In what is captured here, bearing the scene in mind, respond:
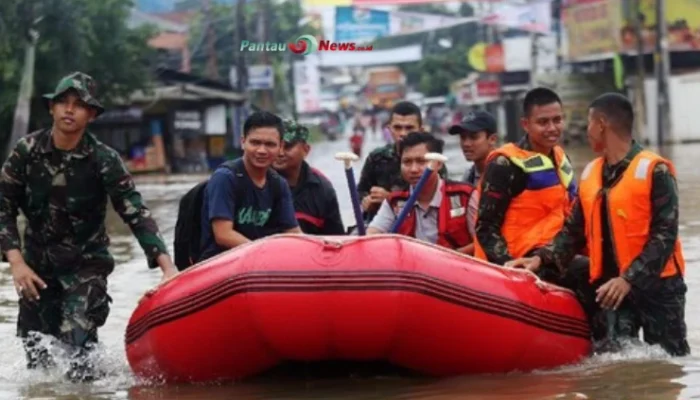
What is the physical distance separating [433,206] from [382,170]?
124cm

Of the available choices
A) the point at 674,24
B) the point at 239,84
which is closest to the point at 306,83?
the point at 239,84

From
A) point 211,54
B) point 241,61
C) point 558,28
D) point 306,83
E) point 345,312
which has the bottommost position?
point 306,83

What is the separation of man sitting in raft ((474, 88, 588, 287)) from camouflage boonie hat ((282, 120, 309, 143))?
50.1 inches

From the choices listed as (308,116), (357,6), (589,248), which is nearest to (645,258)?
(589,248)

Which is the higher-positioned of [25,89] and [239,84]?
[25,89]

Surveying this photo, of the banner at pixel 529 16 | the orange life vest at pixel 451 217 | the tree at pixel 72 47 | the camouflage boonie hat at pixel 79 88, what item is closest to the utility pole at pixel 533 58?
the banner at pixel 529 16

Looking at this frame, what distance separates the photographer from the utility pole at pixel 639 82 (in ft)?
121

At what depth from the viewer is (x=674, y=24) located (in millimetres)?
37062

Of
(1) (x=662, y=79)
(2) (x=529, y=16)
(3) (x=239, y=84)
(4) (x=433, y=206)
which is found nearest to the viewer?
(4) (x=433, y=206)

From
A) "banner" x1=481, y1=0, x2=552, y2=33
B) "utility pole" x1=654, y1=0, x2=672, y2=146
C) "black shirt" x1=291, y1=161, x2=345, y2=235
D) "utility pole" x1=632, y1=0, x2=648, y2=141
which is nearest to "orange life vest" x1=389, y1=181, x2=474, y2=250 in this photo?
"black shirt" x1=291, y1=161, x2=345, y2=235

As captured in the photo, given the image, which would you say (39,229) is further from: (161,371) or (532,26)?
(532,26)

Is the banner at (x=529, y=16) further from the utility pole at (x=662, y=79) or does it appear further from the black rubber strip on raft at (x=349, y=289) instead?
the black rubber strip on raft at (x=349, y=289)

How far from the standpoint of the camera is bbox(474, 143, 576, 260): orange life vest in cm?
713

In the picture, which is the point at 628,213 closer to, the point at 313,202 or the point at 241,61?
the point at 313,202
